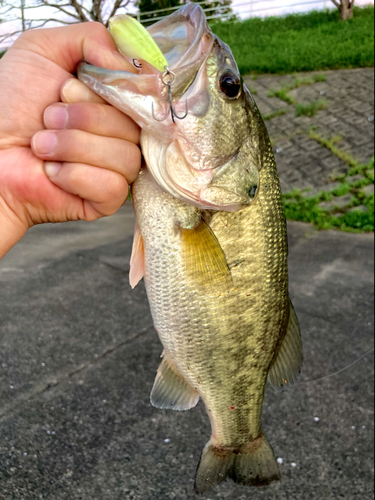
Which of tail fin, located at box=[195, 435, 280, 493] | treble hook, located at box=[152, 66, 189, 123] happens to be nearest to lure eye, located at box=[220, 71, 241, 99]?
treble hook, located at box=[152, 66, 189, 123]

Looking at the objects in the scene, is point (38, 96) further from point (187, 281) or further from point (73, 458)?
point (73, 458)

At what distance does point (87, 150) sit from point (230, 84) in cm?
38

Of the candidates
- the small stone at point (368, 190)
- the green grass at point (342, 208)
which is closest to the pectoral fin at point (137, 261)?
the green grass at point (342, 208)

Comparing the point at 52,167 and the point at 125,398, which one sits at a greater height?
the point at 52,167

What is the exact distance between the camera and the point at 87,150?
104cm

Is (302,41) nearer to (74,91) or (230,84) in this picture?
(230,84)

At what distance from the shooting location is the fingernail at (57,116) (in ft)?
3.28

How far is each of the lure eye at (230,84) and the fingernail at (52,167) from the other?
44cm

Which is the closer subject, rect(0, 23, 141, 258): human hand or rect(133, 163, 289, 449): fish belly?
rect(0, 23, 141, 258): human hand

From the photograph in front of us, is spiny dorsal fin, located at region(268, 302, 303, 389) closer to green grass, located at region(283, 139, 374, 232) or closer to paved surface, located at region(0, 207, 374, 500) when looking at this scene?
paved surface, located at region(0, 207, 374, 500)

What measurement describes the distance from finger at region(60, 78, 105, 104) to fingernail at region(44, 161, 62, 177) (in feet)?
0.49

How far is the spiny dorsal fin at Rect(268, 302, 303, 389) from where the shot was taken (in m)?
1.54

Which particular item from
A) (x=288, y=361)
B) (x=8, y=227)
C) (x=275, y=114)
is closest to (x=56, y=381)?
(x=288, y=361)

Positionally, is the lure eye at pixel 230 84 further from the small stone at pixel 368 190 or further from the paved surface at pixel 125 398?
the small stone at pixel 368 190
